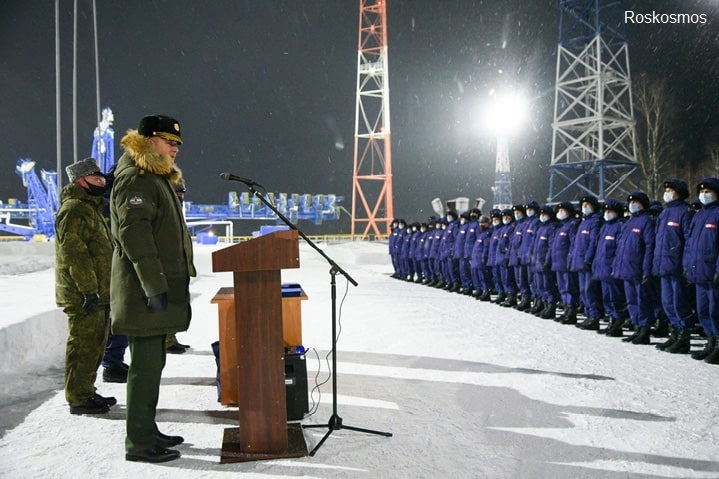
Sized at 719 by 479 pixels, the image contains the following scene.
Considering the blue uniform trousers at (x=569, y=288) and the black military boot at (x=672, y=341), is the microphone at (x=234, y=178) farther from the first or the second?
the blue uniform trousers at (x=569, y=288)

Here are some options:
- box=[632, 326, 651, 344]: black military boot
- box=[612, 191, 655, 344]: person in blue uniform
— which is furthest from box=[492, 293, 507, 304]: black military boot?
box=[632, 326, 651, 344]: black military boot

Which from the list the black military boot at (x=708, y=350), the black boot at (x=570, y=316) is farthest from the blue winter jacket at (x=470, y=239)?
the black military boot at (x=708, y=350)

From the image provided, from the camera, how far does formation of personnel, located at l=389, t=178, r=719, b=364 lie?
6164mm

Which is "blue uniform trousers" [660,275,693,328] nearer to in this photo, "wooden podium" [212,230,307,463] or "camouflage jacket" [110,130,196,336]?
"wooden podium" [212,230,307,463]

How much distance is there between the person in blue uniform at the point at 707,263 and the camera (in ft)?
19.5

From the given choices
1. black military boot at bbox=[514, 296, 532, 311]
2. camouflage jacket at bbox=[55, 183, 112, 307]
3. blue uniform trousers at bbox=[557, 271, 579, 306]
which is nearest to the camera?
camouflage jacket at bbox=[55, 183, 112, 307]

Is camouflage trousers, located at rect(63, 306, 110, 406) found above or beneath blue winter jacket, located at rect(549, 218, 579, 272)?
beneath

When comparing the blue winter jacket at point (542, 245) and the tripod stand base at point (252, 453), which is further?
the blue winter jacket at point (542, 245)

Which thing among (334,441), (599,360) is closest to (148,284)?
(334,441)

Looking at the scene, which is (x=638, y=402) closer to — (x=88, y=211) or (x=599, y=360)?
(x=599, y=360)

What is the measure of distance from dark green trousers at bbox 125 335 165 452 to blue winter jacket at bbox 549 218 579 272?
6977 mm

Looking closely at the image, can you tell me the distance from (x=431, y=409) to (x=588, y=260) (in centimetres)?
493

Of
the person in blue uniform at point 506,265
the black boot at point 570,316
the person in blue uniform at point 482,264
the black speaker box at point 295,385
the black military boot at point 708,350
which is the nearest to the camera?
the black speaker box at point 295,385

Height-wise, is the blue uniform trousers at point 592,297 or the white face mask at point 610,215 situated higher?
the white face mask at point 610,215
